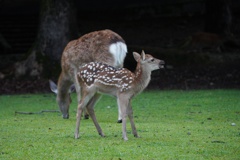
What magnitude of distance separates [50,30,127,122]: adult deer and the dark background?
3.99 meters

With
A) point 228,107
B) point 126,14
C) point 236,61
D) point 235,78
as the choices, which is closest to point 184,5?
point 126,14

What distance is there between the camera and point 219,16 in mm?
19219

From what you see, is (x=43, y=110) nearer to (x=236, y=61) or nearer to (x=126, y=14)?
(x=236, y=61)

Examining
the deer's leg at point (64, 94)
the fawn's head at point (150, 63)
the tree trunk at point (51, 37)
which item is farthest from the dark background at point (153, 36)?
the fawn's head at point (150, 63)

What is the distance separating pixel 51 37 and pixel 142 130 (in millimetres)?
7390

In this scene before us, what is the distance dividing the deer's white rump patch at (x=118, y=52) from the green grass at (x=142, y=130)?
3.18ft

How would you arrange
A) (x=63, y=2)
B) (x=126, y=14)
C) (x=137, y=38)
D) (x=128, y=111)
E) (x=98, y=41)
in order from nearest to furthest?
1. (x=128, y=111)
2. (x=98, y=41)
3. (x=63, y=2)
4. (x=137, y=38)
5. (x=126, y=14)

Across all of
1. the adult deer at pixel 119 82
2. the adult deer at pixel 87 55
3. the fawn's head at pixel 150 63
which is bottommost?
the adult deer at pixel 87 55

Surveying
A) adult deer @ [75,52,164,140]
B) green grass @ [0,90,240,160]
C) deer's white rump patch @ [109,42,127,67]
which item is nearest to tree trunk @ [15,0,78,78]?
green grass @ [0,90,240,160]

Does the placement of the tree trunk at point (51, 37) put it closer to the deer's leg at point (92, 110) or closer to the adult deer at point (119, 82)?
the deer's leg at point (92, 110)

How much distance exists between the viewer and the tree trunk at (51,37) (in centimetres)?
1564

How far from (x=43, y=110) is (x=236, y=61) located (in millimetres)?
7113

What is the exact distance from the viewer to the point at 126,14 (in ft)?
77.4

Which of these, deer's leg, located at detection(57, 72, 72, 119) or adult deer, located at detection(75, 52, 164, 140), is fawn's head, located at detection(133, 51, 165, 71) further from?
deer's leg, located at detection(57, 72, 72, 119)
